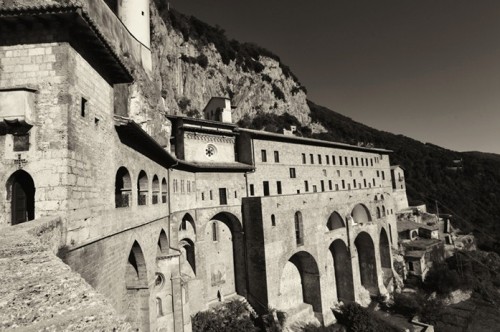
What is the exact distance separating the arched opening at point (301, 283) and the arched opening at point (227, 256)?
3.80 meters

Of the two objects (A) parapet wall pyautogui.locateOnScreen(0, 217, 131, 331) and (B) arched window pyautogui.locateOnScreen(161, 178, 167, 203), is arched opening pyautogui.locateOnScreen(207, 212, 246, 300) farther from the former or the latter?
(A) parapet wall pyautogui.locateOnScreen(0, 217, 131, 331)

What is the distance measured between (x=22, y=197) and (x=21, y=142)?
52.2 inches

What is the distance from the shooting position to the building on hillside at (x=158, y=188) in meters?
6.47

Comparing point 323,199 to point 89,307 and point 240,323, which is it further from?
point 89,307

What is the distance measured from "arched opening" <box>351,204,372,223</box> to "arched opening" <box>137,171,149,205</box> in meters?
25.0

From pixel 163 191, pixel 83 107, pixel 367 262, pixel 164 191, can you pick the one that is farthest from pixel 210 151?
pixel 367 262

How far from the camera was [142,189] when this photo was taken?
12.5 meters

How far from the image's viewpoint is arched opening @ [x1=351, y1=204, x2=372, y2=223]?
30509 millimetres

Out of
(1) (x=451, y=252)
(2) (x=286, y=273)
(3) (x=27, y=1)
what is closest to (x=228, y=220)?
(2) (x=286, y=273)

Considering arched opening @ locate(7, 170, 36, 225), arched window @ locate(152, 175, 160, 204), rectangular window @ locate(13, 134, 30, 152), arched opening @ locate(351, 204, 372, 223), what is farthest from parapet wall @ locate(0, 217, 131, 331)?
arched opening @ locate(351, 204, 372, 223)

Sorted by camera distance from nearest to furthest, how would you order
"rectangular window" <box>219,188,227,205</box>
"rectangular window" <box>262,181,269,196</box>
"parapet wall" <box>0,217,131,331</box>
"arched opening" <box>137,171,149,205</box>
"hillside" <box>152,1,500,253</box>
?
"parapet wall" <box>0,217,131,331</box> < "arched opening" <box>137,171,149,205</box> < "rectangular window" <box>219,188,227,205</box> < "rectangular window" <box>262,181,269,196</box> < "hillside" <box>152,1,500,253</box>

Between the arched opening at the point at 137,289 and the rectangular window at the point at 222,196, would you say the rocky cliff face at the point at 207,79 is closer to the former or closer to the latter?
the rectangular window at the point at 222,196

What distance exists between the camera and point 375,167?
41375 millimetres

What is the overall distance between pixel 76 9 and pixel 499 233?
87618 millimetres
